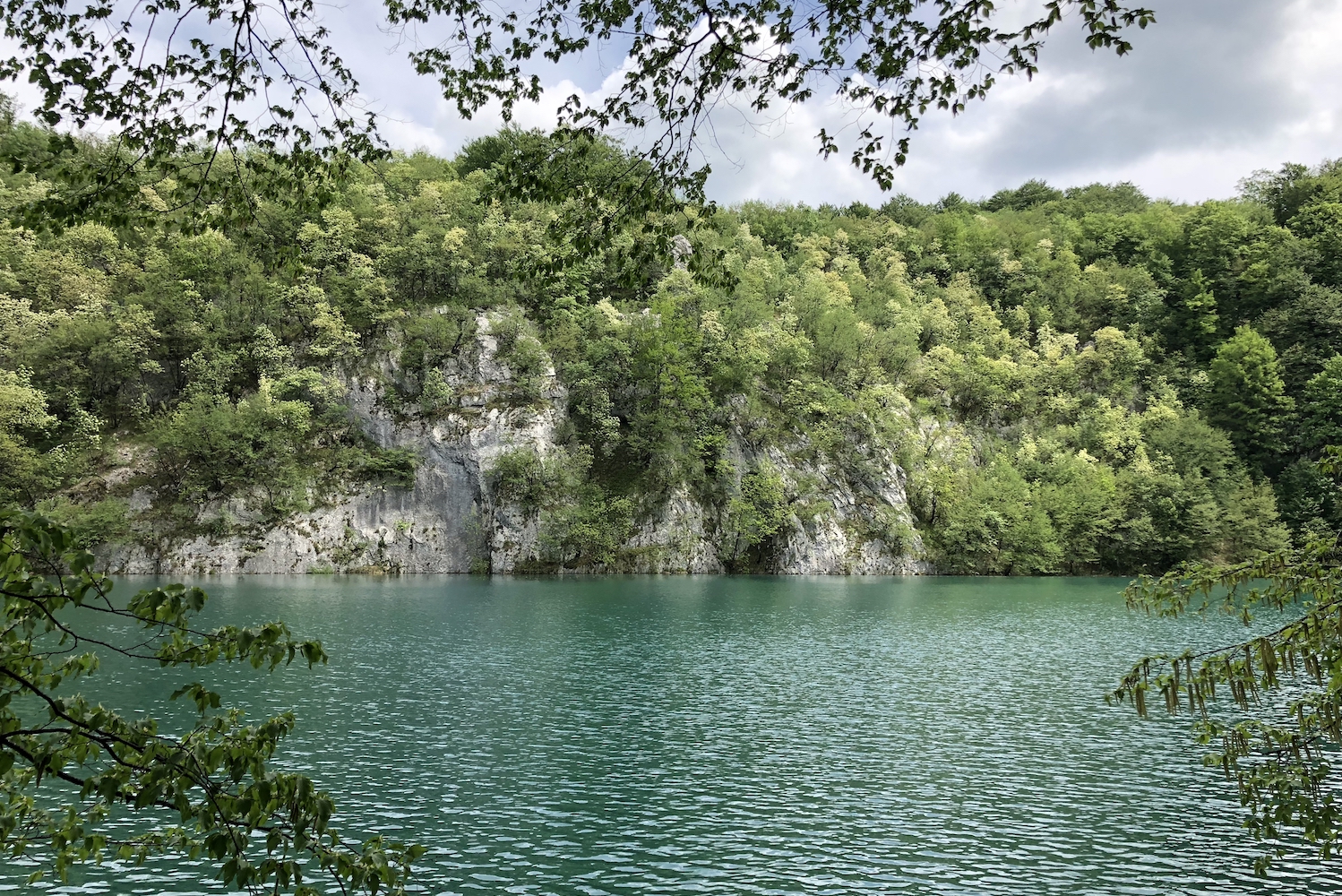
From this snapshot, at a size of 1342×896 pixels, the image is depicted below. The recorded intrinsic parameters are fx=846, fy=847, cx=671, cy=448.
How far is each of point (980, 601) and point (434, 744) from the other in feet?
116

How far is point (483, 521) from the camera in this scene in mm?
59156

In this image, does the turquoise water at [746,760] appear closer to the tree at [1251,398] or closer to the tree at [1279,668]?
the tree at [1279,668]

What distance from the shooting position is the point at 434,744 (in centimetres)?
1686

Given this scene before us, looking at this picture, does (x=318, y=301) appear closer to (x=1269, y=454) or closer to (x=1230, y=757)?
(x=1230, y=757)

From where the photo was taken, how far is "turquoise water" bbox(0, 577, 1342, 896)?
11188 millimetres

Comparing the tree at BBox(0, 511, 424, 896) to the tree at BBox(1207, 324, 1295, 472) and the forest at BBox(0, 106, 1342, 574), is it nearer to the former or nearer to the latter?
the forest at BBox(0, 106, 1342, 574)

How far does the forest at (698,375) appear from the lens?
55812 mm

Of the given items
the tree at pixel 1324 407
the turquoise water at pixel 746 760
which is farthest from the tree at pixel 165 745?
the tree at pixel 1324 407

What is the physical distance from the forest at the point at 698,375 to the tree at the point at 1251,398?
264 mm

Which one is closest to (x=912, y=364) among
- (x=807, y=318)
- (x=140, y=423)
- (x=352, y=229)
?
(x=807, y=318)

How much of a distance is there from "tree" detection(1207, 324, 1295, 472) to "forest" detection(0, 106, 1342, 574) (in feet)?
0.87

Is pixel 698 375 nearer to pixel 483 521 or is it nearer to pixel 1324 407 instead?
pixel 483 521

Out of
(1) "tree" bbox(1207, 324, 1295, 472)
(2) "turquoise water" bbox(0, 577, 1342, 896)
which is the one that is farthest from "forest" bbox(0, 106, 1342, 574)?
(2) "turquoise water" bbox(0, 577, 1342, 896)

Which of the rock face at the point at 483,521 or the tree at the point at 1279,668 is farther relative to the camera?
the rock face at the point at 483,521
